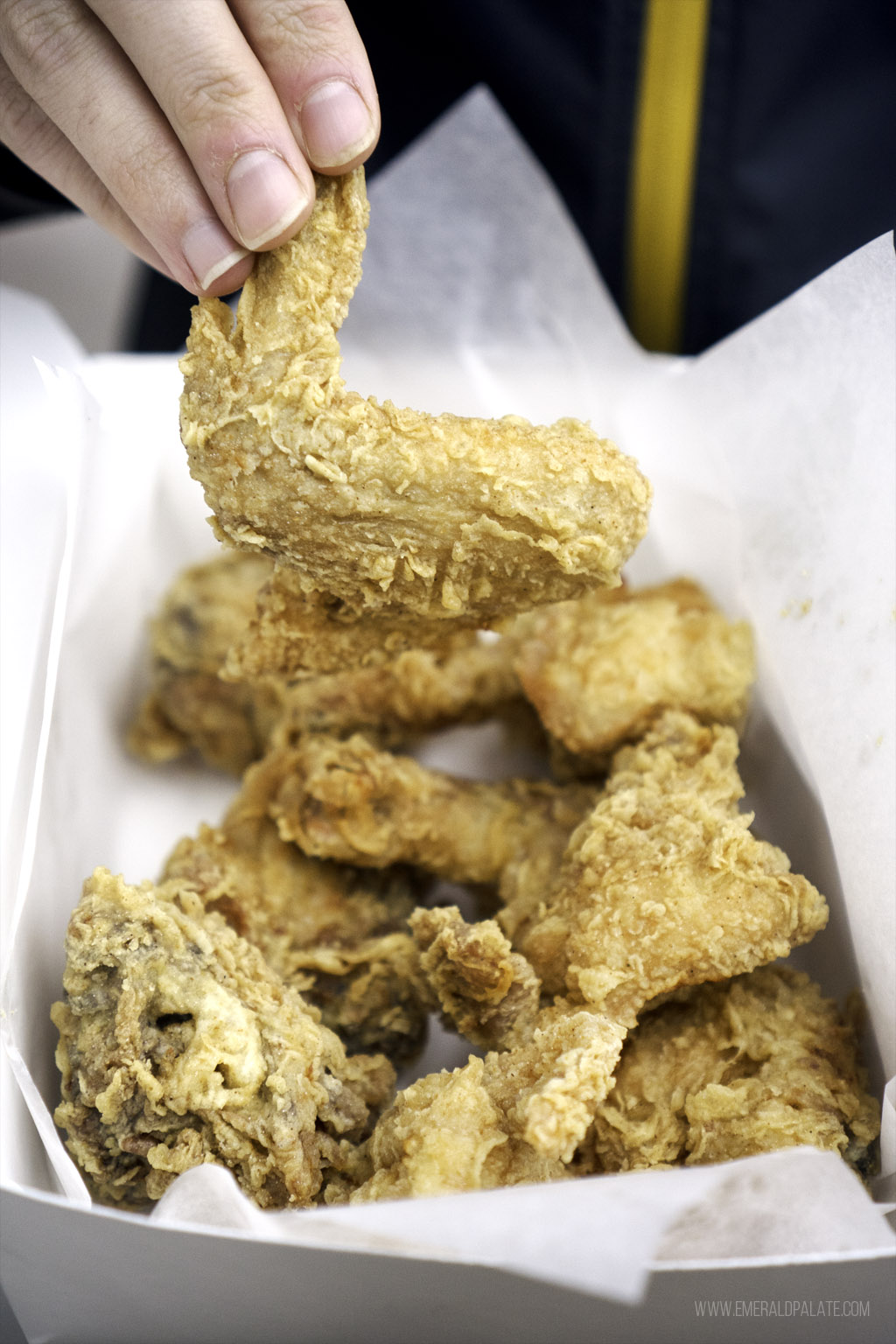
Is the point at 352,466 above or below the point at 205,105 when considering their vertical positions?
below

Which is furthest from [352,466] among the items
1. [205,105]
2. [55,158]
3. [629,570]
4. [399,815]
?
[629,570]

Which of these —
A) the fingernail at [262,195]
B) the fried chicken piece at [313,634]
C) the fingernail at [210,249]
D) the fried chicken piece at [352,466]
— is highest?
the fingernail at [262,195]

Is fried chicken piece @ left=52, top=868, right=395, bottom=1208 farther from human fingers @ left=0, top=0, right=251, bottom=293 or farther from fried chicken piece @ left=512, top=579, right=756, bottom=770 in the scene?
human fingers @ left=0, top=0, right=251, bottom=293

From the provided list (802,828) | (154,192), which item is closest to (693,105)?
(154,192)

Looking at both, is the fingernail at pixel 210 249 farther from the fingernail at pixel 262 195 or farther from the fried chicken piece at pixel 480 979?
the fried chicken piece at pixel 480 979

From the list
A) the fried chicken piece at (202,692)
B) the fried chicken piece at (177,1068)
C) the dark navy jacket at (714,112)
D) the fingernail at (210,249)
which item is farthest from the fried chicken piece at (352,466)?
the dark navy jacket at (714,112)

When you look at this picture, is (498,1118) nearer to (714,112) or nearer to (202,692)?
(202,692)

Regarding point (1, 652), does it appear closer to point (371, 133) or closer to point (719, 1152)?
point (371, 133)
